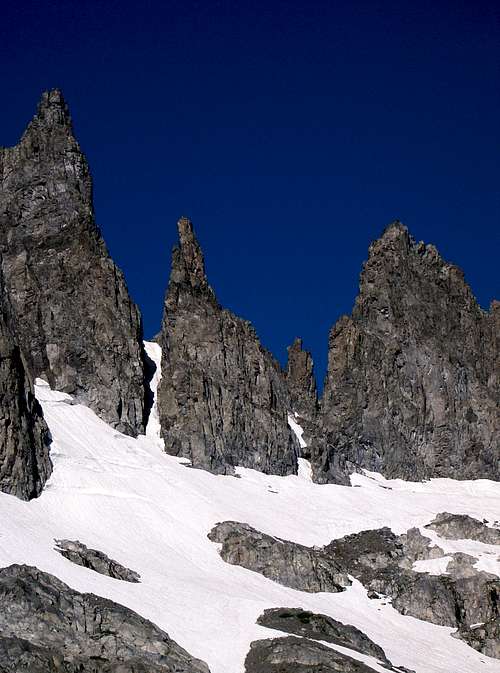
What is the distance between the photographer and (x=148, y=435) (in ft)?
374

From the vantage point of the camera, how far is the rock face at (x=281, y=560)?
83.3m

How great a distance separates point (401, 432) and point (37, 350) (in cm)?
4758

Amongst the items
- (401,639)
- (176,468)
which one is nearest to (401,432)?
(176,468)

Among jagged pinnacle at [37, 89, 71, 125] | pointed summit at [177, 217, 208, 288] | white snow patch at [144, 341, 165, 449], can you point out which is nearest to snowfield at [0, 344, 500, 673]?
white snow patch at [144, 341, 165, 449]

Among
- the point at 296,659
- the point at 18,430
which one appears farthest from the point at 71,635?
the point at 18,430

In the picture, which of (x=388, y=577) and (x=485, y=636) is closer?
(x=485, y=636)

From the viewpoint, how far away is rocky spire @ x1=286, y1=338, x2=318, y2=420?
13562 centimetres

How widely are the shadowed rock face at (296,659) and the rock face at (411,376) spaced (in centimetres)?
5690

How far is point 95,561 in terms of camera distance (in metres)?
72.9

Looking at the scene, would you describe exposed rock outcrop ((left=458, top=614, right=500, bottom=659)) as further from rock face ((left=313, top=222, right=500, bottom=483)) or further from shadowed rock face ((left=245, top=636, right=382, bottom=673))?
rock face ((left=313, top=222, right=500, bottom=483))

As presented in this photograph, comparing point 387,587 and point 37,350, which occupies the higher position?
point 37,350

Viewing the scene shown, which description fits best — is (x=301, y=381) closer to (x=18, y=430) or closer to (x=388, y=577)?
(x=388, y=577)

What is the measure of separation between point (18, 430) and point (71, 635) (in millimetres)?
35657

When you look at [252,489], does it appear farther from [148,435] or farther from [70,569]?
[70,569]
